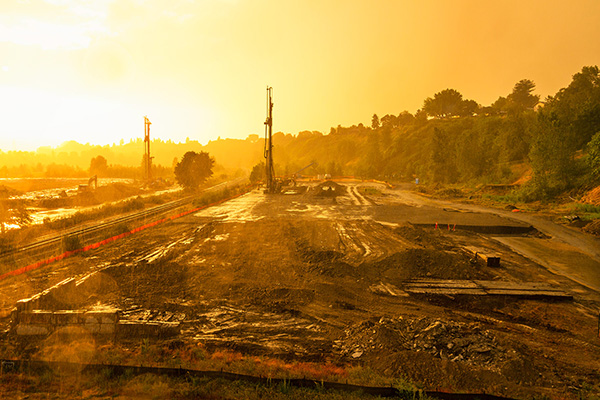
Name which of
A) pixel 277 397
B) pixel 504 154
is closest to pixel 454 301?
pixel 277 397

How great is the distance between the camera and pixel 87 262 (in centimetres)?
1259

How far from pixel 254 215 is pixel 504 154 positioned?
131 ft

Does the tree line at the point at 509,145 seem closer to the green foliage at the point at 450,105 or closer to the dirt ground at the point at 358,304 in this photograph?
the green foliage at the point at 450,105

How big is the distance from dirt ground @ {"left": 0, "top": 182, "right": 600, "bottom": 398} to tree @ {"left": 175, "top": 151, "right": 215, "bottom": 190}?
2844cm

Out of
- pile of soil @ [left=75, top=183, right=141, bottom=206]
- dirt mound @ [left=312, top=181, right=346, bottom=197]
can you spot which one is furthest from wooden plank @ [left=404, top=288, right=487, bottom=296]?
pile of soil @ [left=75, top=183, right=141, bottom=206]

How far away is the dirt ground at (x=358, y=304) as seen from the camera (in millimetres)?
5906

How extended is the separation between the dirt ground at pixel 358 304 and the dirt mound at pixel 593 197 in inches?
371

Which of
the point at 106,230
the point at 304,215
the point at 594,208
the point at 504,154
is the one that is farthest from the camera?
the point at 504,154

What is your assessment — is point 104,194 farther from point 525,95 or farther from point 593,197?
point 525,95

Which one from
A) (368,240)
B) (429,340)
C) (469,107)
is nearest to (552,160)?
(368,240)

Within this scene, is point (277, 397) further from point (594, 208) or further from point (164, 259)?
point (594, 208)

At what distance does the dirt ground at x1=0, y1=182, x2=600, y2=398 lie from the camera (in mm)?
5906

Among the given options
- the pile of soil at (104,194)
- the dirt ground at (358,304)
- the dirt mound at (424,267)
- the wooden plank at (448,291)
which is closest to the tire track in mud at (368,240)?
the dirt ground at (358,304)

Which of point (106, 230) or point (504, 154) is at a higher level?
point (504, 154)
